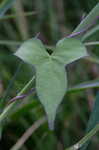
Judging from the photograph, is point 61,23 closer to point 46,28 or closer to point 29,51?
point 46,28

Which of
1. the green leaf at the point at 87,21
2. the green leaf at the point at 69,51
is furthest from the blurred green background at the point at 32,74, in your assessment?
the green leaf at the point at 69,51

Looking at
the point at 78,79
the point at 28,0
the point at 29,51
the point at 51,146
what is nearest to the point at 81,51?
the point at 29,51

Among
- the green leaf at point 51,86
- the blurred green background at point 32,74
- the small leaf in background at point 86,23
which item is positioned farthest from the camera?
the blurred green background at point 32,74

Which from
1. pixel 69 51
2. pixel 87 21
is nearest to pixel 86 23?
pixel 87 21

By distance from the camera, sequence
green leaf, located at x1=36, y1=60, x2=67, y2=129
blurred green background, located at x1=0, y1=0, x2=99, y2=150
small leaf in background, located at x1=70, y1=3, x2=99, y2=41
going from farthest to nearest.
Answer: blurred green background, located at x1=0, y1=0, x2=99, y2=150, small leaf in background, located at x1=70, y1=3, x2=99, y2=41, green leaf, located at x1=36, y1=60, x2=67, y2=129

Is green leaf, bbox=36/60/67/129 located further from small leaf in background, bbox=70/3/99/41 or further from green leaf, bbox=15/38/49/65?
small leaf in background, bbox=70/3/99/41

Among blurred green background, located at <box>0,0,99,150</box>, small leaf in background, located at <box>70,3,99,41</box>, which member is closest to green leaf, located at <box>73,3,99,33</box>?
small leaf in background, located at <box>70,3,99,41</box>

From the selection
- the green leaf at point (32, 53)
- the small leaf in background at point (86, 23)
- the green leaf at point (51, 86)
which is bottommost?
the small leaf in background at point (86, 23)

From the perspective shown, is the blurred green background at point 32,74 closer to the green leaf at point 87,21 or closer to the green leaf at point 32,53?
the green leaf at point 87,21
